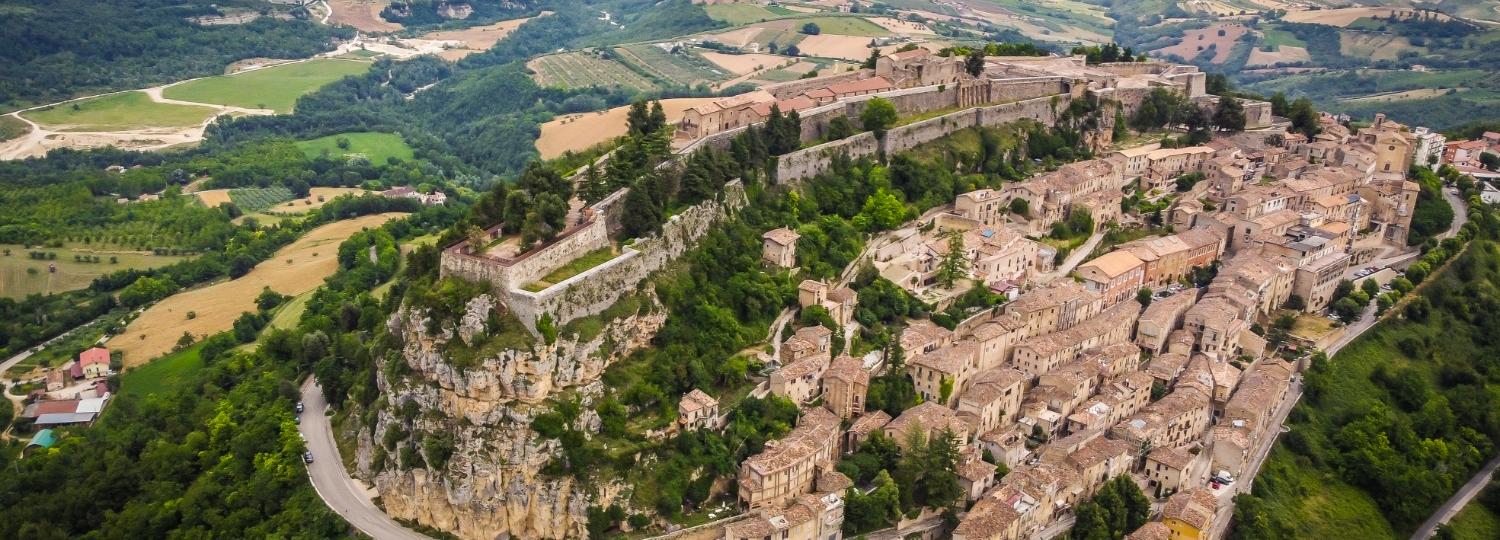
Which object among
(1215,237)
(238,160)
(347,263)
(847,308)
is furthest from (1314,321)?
(238,160)

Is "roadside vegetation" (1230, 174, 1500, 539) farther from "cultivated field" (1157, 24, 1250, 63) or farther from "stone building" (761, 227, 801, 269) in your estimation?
"cultivated field" (1157, 24, 1250, 63)

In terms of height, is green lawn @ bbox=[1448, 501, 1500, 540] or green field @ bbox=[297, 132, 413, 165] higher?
green lawn @ bbox=[1448, 501, 1500, 540]

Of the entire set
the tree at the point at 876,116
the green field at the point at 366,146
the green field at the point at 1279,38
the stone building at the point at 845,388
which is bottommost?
the green field at the point at 366,146

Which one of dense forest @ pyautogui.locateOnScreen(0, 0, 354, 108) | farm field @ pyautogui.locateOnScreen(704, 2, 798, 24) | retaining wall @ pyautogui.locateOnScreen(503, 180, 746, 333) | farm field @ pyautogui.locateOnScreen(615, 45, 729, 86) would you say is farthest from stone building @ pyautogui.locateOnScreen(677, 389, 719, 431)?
farm field @ pyautogui.locateOnScreen(704, 2, 798, 24)

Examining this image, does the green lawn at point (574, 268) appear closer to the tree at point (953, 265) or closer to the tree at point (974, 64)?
the tree at point (953, 265)

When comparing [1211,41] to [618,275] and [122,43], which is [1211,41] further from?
[618,275]

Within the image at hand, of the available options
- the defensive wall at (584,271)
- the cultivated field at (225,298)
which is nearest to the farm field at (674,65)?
the cultivated field at (225,298)
